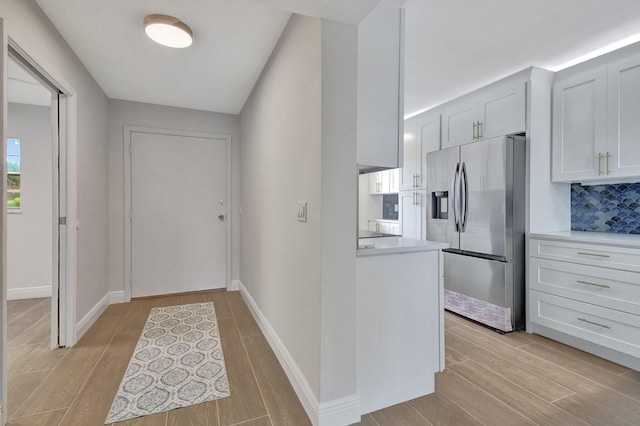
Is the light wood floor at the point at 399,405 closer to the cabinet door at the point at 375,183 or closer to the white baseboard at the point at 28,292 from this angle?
the white baseboard at the point at 28,292

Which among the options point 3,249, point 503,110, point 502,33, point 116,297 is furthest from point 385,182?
point 3,249

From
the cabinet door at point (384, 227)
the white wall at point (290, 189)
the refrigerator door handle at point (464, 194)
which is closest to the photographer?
the white wall at point (290, 189)

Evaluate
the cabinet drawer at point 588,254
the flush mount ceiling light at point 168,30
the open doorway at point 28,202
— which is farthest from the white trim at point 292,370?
the open doorway at point 28,202

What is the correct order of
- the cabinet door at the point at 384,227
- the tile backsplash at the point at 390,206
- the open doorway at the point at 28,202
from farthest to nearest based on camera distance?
the tile backsplash at the point at 390,206, the cabinet door at the point at 384,227, the open doorway at the point at 28,202

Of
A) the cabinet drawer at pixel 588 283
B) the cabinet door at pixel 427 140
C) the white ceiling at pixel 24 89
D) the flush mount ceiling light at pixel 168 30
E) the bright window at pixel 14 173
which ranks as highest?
the white ceiling at pixel 24 89

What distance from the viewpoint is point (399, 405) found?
1.76m

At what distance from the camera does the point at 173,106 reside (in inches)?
150

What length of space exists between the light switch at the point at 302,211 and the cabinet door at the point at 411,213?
2.65 meters

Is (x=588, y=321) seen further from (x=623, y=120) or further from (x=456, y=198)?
(x=623, y=120)

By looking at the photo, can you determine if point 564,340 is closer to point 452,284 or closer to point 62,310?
point 452,284

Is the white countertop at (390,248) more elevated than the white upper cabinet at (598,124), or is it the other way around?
the white upper cabinet at (598,124)

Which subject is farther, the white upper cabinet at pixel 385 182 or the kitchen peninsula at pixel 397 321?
the white upper cabinet at pixel 385 182

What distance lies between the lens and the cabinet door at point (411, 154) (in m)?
4.14

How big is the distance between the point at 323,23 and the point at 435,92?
8.01ft
